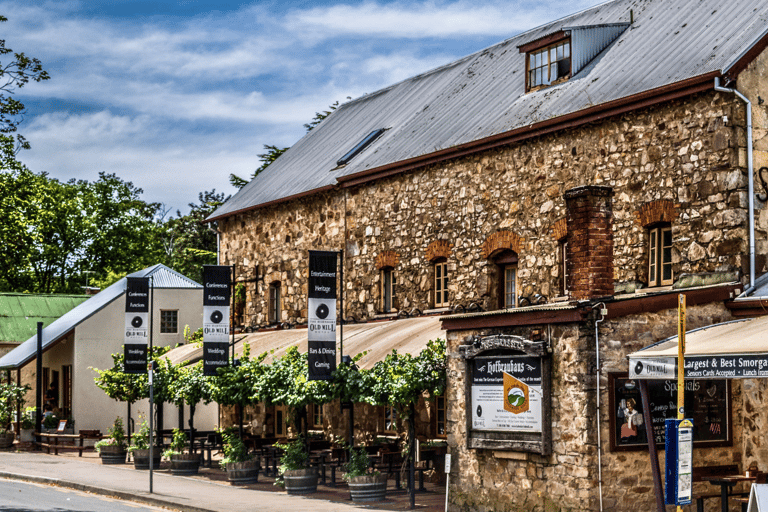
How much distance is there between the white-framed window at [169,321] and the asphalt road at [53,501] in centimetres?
1426

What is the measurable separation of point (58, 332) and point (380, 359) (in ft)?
61.2

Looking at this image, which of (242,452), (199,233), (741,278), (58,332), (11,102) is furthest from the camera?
(199,233)

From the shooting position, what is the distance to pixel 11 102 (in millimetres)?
18125

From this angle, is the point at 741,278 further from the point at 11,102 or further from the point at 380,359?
the point at 11,102

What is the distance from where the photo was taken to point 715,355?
39.9ft

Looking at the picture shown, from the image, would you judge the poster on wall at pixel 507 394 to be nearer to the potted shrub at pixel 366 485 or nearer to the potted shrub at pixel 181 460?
the potted shrub at pixel 366 485

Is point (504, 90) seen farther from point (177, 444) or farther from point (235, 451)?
point (177, 444)

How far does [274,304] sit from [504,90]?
9.40 meters

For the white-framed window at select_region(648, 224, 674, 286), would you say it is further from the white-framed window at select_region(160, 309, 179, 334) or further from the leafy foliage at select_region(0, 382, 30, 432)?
the leafy foliage at select_region(0, 382, 30, 432)

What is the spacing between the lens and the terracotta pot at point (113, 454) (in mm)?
26656

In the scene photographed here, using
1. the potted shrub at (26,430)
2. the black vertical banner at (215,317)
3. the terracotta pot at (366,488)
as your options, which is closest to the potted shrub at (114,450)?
the black vertical banner at (215,317)

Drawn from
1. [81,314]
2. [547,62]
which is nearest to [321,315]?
[547,62]

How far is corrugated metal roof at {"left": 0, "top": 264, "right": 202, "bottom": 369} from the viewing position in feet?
111

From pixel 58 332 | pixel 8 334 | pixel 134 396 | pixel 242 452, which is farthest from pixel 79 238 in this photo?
pixel 242 452
